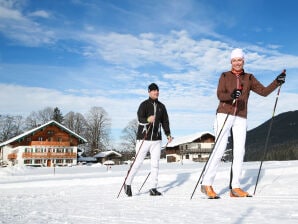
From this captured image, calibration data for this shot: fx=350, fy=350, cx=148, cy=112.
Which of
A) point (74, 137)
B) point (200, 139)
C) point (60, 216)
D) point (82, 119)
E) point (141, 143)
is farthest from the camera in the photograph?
point (82, 119)

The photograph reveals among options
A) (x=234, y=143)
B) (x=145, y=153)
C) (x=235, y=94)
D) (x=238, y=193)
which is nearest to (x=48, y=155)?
(x=145, y=153)

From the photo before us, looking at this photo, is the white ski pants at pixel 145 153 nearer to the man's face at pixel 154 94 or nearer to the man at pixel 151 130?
the man at pixel 151 130

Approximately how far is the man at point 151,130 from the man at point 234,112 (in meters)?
1.47

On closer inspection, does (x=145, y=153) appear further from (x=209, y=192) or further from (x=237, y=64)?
(x=237, y=64)

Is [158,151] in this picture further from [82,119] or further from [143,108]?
[82,119]

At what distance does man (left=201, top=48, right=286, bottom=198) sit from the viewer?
5.47 m

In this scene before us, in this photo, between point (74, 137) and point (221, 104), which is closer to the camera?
point (221, 104)

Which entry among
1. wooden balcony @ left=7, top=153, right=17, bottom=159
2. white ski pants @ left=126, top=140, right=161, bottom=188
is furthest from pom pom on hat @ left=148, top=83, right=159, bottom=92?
wooden balcony @ left=7, top=153, right=17, bottom=159

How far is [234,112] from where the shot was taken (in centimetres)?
554

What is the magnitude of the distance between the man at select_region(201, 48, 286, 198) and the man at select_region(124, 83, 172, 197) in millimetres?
1471

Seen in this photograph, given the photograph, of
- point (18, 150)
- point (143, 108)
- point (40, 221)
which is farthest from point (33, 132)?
point (40, 221)

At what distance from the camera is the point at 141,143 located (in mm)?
6801

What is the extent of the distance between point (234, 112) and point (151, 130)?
75.0 inches

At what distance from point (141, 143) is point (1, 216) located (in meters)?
3.53
